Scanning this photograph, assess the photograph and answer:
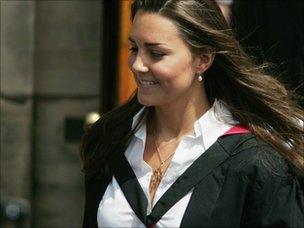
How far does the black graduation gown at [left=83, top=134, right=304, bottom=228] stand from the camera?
7.91 feet

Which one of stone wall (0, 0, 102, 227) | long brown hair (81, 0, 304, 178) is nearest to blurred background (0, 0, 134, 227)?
stone wall (0, 0, 102, 227)

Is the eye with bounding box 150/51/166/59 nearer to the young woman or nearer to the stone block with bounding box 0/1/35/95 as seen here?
the young woman

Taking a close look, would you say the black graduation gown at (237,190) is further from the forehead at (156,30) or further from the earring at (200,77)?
the forehead at (156,30)

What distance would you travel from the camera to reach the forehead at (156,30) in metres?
2.52

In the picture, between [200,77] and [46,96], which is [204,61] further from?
[46,96]

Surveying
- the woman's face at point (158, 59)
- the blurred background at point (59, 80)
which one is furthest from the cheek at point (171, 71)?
the blurred background at point (59, 80)

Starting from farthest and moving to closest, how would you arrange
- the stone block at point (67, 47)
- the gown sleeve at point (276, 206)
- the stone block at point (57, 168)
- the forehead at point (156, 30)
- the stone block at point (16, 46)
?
the stone block at point (57, 168), the stone block at point (67, 47), the stone block at point (16, 46), the forehead at point (156, 30), the gown sleeve at point (276, 206)

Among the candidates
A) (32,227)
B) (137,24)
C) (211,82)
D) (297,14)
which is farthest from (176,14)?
(32,227)

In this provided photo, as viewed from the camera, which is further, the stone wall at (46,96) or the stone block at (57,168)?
the stone block at (57,168)

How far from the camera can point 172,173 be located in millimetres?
2551

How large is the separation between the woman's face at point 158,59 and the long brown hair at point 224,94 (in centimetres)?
4

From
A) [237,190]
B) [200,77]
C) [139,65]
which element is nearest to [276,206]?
[237,190]

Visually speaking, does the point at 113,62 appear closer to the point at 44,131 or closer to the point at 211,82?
A: the point at 44,131

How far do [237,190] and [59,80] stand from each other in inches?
88.6
